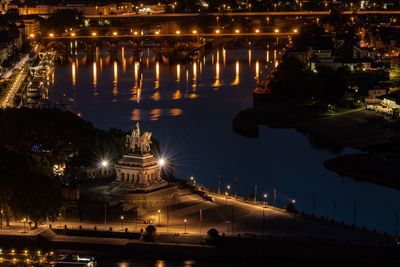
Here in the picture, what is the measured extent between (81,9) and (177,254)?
64706 millimetres

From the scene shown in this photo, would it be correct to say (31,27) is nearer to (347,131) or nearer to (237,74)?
(237,74)

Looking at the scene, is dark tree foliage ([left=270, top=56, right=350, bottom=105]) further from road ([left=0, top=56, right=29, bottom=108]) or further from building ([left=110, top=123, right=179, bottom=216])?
building ([left=110, top=123, right=179, bottom=216])

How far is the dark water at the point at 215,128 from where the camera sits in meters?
24.1

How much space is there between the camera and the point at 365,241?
62.2ft

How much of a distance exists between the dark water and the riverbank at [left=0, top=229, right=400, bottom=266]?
2.80m

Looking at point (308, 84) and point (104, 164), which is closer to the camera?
point (104, 164)

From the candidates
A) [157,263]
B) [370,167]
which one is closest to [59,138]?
[157,263]

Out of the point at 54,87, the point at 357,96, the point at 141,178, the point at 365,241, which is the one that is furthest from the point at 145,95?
the point at 365,241

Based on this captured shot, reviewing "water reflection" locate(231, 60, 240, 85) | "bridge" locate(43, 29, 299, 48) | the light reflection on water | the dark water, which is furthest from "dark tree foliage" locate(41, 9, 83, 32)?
the light reflection on water

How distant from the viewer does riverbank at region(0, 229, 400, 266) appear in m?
18.6

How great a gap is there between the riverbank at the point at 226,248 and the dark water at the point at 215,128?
280 centimetres

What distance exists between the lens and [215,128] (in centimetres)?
3359

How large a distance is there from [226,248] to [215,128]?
14884mm

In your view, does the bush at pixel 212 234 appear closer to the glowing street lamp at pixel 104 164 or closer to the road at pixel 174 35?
the glowing street lamp at pixel 104 164
